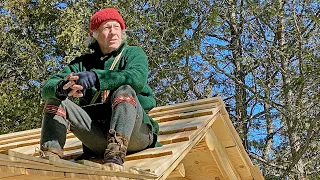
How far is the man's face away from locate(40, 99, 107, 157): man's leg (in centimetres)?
60

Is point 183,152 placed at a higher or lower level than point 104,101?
lower

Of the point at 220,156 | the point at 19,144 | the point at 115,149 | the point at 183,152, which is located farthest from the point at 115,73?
the point at 19,144

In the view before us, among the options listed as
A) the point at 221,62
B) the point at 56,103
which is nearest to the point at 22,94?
the point at 221,62

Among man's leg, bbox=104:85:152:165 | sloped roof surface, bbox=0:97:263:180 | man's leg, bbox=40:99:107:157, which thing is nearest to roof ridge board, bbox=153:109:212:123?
sloped roof surface, bbox=0:97:263:180

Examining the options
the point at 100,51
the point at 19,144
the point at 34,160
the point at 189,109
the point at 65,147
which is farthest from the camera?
the point at 19,144

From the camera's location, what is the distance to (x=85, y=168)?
7.58 feet

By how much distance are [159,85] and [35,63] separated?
3.50 m

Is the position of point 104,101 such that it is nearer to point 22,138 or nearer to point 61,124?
point 61,124

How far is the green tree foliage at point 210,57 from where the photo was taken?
11.4 metres

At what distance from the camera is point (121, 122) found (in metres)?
2.98

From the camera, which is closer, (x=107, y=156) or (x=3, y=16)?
(x=107, y=156)

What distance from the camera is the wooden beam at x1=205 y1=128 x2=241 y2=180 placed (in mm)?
4574

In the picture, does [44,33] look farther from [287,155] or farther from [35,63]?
[287,155]

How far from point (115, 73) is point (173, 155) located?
2.24ft
